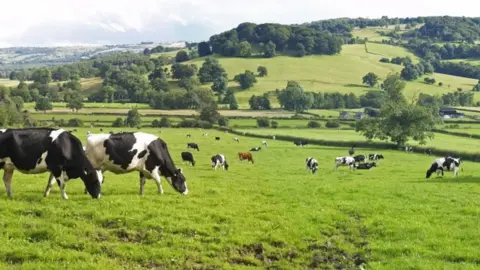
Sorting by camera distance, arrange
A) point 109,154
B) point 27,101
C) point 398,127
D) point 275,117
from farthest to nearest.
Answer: point 27,101
point 275,117
point 398,127
point 109,154

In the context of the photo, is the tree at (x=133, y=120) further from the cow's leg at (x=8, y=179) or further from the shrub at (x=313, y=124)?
the cow's leg at (x=8, y=179)

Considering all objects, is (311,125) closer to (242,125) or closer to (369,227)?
(242,125)

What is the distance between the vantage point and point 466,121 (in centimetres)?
12156

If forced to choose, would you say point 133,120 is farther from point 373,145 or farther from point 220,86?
point 220,86

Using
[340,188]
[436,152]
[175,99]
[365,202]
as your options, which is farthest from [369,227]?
[175,99]

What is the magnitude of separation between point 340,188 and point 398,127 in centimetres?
6009

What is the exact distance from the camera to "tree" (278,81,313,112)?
162125 mm

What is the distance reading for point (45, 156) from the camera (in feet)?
57.6

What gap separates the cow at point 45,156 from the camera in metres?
17.2

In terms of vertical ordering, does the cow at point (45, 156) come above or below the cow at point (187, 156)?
above

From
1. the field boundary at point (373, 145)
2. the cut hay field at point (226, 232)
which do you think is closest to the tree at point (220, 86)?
the field boundary at point (373, 145)

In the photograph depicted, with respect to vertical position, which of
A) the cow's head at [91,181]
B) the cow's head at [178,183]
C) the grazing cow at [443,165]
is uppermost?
the cow's head at [91,181]

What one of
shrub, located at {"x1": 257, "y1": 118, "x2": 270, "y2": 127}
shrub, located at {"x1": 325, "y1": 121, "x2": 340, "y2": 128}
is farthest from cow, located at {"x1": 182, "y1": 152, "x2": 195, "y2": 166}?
shrub, located at {"x1": 325, "y1": 121, "x2": 340, "y2": 128}

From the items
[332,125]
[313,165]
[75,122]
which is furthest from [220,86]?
[313,165]
